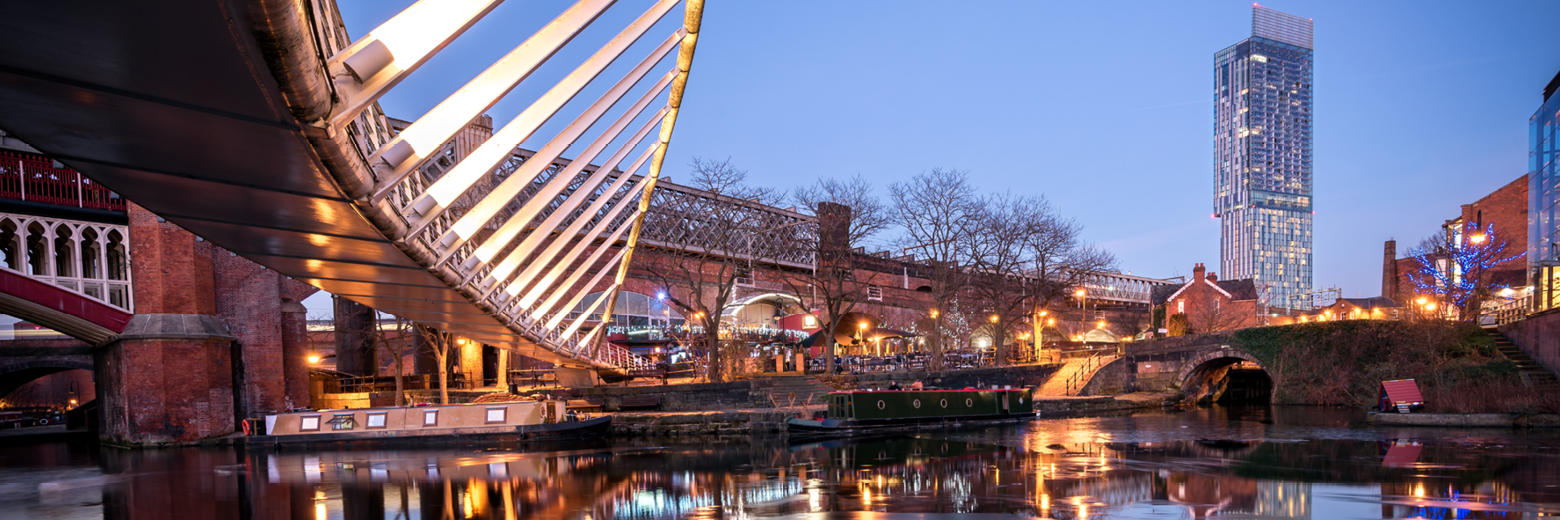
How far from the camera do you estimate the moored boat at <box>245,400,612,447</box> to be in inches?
899

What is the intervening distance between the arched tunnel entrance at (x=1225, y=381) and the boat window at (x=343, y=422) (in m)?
27.4

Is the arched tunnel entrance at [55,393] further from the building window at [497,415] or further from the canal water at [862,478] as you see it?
the building window at [497,415]

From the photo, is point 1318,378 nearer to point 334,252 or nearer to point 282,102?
point 334,252

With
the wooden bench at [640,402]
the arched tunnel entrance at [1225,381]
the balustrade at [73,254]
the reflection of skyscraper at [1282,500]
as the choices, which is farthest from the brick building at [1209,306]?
the balustrade at [73,254]

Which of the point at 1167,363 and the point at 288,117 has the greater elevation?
the point at 1167,363

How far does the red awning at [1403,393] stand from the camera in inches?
915

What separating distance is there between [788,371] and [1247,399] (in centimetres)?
1989

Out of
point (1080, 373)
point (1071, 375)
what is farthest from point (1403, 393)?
point (1071, 375)

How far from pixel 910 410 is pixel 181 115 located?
22.0m

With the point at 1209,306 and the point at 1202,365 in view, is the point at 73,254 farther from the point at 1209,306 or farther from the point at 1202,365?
the point at 1209,306

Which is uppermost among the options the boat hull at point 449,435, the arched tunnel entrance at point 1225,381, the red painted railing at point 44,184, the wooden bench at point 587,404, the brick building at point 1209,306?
the brick building at point 1209,306

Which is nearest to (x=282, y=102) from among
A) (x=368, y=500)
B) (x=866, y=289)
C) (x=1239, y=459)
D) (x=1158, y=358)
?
(x=368, y=500)

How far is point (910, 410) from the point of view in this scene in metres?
25.2

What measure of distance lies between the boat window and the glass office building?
30.3m
